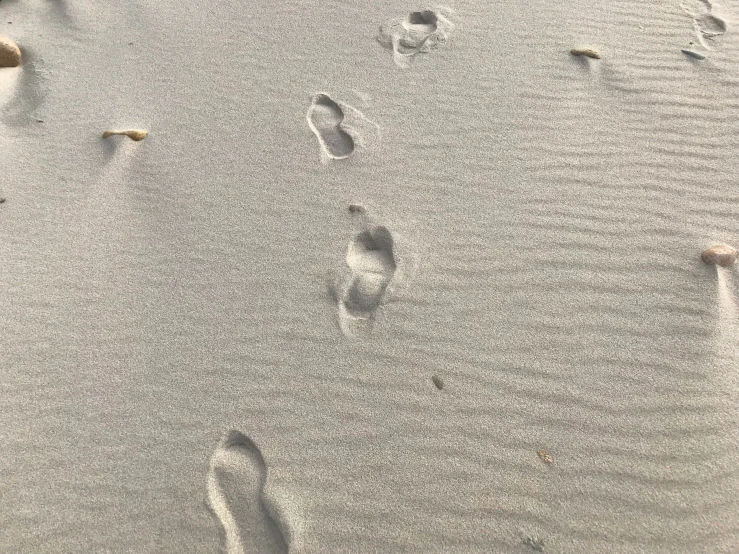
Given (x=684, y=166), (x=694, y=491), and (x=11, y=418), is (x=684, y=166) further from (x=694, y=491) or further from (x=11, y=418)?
(x=11, y=418)

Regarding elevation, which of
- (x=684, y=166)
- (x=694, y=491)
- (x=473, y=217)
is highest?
(x=684, y=166)

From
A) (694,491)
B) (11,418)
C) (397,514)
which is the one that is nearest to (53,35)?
(11,418)

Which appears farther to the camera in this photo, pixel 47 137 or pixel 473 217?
pixel 47 137

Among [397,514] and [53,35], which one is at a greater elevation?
[53,35]

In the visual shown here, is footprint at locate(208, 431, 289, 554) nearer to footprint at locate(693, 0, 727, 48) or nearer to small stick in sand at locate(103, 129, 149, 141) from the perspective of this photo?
small stick in sand at locate(103, 129, 149, 141)

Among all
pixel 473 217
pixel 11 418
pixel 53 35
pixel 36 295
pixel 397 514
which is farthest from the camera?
pixel 53 35

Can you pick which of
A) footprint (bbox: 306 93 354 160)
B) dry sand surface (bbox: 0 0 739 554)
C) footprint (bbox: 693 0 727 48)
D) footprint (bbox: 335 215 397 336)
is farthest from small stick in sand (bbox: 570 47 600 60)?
footprint (bbox: 335 215 397 336)
